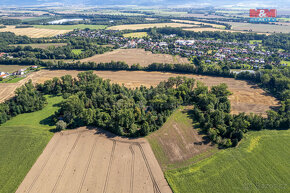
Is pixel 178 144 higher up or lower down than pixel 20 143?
lower down

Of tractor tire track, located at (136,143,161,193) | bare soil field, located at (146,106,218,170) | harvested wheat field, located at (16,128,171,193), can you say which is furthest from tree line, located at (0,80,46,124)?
bare soil field, located at (146,106,218,170)

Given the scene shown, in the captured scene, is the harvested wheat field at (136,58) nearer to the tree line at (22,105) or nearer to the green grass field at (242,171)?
the tree line at (22,105)

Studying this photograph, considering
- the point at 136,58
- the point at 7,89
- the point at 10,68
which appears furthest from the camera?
the point at 136,58

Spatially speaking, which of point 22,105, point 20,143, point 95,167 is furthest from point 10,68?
point 95,167

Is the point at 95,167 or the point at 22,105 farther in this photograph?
the point at 22,105

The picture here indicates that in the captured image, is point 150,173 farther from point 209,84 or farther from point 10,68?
point 10,68

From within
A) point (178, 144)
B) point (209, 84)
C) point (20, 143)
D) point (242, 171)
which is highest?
point (209, 84)
